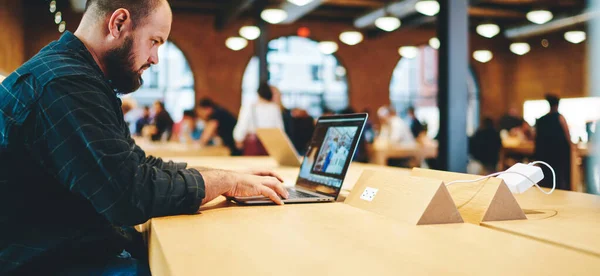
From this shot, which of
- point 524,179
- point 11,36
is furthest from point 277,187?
point 11,36

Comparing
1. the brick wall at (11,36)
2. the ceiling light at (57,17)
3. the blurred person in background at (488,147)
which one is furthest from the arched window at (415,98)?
the brick wall at (11,36)

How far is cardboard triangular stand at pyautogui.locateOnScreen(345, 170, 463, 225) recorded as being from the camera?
108 centimetres

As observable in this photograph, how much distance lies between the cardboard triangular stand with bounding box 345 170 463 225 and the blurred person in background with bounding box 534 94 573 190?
459cm

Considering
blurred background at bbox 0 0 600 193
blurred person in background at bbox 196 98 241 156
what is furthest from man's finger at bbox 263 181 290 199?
blurred person in background at bbox 196 98 241 156

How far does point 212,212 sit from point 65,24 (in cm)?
902

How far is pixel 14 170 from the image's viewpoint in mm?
1067

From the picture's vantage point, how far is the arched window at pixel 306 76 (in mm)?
11812

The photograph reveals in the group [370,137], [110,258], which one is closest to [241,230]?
[110,258]

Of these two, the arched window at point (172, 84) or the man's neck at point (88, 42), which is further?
the arched window at point (172, 84)

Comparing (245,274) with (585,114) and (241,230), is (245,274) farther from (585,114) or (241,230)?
(585,114)

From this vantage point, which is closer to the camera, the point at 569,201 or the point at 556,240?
the point at 556,240

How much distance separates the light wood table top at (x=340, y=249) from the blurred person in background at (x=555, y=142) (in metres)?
4.76

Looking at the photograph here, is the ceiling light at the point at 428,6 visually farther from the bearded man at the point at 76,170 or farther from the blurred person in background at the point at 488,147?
the bearded man at the point at 76,170

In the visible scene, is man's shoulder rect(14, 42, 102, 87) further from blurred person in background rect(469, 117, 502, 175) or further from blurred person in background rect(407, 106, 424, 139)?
blurred person in background rect(407, 106, 424, 139)
